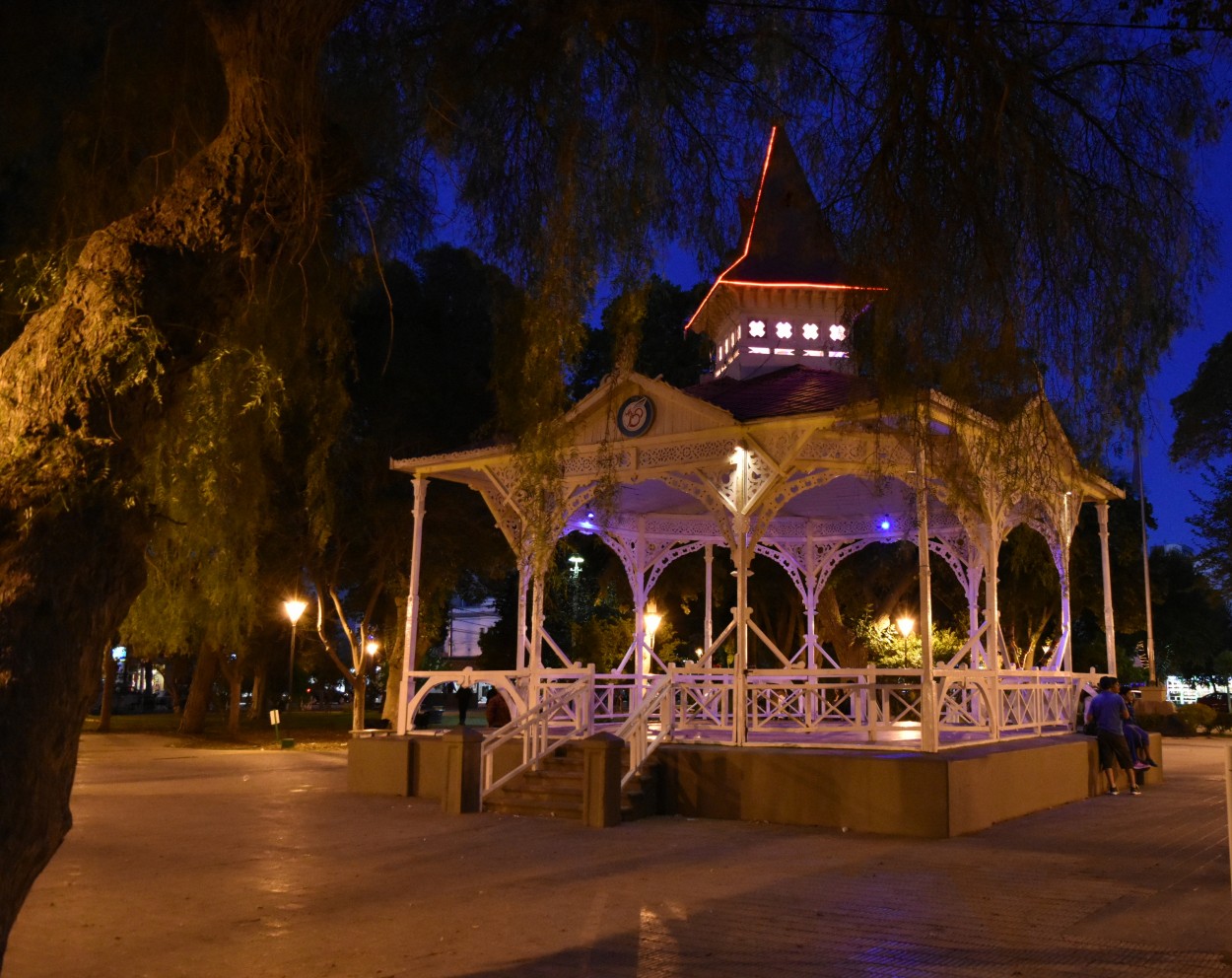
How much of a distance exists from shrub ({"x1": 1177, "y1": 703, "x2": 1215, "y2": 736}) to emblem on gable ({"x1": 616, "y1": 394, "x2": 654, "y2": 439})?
83.6ft

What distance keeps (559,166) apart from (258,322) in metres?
2.57

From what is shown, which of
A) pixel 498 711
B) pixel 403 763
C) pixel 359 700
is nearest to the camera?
pixel 403 763

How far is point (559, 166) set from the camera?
22.9ft

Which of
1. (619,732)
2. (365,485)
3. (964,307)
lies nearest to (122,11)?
(964,307)

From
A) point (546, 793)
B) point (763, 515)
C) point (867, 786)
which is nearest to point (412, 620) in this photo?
point (546, 793)

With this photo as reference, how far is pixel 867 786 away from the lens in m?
12.6

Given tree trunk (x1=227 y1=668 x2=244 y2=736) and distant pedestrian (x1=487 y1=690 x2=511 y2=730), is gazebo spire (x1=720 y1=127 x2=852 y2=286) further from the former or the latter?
tree trunk (x1=227 y1=668 x2=244 y2=736)

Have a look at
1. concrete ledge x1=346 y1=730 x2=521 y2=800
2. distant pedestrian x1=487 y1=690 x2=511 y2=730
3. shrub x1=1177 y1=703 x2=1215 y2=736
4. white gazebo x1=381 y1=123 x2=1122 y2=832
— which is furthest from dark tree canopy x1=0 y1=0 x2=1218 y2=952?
shrub x1=1177 y1=703 x2=1215 y2=736

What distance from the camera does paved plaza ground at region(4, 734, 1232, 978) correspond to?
6.88 metres

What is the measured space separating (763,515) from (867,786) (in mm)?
3704

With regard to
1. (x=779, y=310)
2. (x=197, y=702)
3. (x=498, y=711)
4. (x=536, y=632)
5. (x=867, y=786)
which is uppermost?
(x=779, y=310)

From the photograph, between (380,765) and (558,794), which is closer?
(558,794)

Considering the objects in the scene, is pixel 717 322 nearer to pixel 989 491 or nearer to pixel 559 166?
pixel 989 491

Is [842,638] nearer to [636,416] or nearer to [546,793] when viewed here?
[636,416]
